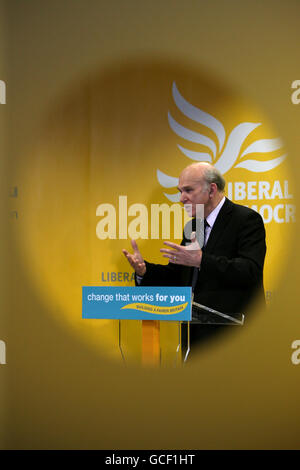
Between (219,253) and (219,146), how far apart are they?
68 cm

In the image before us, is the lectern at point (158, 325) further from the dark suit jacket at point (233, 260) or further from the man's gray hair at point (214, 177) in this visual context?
the man's gray hair at point (214, 177)

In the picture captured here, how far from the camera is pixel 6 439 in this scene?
3617 mm

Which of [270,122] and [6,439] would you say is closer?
[270,122]

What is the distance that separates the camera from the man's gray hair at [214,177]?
336 cm

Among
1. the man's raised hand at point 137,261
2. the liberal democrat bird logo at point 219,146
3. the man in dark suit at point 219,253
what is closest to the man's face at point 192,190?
the man in dark suit at point 219,253

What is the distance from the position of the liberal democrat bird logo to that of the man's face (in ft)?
0.39

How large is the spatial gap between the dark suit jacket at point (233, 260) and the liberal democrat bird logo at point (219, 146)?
0.87ft

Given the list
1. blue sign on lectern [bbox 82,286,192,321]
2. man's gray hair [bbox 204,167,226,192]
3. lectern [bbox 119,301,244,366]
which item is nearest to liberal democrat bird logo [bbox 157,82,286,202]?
man's gray hair [bbox 204,167,226,192]

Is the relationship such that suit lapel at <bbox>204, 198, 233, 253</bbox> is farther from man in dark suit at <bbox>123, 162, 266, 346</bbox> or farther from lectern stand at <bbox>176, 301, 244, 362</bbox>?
lectern stand at <bbox>176, 301, 244, 362</bbox>

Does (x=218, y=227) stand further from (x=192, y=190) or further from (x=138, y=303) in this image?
(x=138, y=303)

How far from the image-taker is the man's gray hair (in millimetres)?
3355
